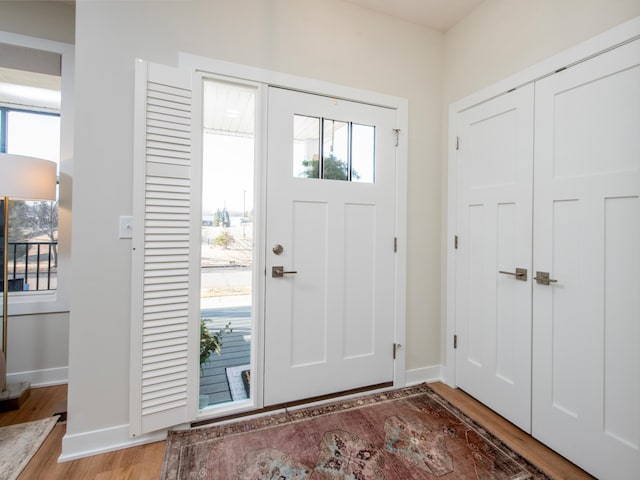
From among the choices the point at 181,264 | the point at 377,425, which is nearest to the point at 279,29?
the point at 181,264

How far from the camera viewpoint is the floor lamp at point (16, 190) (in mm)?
1975

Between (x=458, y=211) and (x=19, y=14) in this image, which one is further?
(x=458, y=211)

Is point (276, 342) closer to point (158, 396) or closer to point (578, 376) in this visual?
point (158, 396)

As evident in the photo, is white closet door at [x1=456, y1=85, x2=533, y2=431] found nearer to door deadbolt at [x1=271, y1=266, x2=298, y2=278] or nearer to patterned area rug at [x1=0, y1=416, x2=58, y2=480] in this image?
door deadbolt at [x1=271, y1=266, x2=298, y2=278]

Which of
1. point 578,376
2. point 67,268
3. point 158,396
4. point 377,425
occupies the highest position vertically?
point 67,268

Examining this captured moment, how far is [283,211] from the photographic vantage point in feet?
6.82

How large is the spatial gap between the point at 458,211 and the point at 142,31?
2423mm

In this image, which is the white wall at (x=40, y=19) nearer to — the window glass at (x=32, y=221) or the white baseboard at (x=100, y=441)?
the window glass at (x=32, y=221)

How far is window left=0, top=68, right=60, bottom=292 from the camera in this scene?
8.23 ft

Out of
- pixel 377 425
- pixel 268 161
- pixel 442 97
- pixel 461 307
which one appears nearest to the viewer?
pixel 377 425

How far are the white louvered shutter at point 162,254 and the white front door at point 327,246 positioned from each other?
508 millimetres

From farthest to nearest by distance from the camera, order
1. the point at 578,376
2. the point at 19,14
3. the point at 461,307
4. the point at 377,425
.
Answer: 1. the point at 461,307
2. the point at 19,14
3. the point at 377,425
4. the point at 578,376

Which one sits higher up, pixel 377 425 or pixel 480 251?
pixel 480 251

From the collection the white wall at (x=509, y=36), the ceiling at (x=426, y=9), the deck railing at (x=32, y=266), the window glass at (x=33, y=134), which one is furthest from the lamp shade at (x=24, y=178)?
the white wall at (x=509, y=36)
